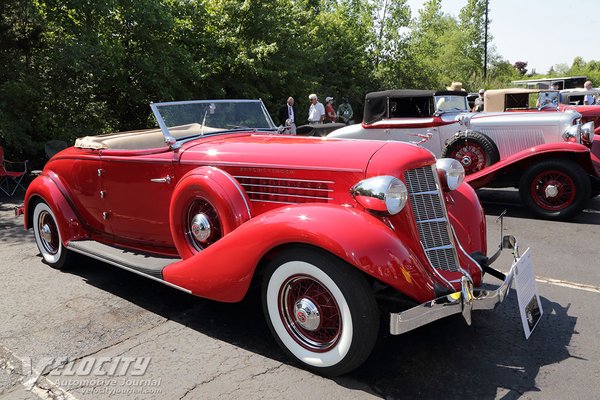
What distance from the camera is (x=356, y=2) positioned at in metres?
24.9

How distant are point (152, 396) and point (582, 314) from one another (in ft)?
9.80

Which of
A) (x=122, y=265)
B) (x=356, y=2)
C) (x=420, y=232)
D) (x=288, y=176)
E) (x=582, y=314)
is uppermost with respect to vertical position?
(x=356, y=2)

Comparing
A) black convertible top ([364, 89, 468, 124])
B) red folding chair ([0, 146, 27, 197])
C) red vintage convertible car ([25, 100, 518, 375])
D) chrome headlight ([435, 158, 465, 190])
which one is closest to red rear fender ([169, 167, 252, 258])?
red vintage convertible car ([25, 100, 518, 375])

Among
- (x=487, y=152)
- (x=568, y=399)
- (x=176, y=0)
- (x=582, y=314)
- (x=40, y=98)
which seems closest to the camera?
(x=568, y=399)

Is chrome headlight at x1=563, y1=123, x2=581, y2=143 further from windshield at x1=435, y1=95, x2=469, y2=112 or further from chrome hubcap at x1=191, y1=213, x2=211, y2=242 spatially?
chrome hubcap at x1=191, y1=213, x2=211, y2=242

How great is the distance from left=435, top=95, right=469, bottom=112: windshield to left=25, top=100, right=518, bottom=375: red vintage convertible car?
4.43 meters

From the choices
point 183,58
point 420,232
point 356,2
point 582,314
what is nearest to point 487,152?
point 582,314

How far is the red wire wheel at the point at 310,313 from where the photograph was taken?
268 centimetres

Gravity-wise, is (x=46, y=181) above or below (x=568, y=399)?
above

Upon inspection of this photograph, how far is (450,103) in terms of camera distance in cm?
808

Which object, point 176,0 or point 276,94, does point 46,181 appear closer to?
point 176,0

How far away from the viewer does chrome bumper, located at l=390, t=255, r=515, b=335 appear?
2.41m

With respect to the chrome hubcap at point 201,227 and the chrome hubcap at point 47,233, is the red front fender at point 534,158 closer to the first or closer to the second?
the chrome hubcap at point 201,227

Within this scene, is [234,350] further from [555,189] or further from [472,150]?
[472,150]
